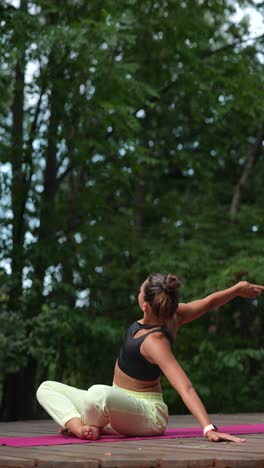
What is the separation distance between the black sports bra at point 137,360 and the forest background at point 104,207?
4.79m

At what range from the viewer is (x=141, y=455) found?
12.3 feet

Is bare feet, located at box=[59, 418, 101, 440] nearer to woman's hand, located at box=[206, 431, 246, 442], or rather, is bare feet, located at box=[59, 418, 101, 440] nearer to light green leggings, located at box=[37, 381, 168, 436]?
light green leggings, located at box=[37, 381, 168, 436]

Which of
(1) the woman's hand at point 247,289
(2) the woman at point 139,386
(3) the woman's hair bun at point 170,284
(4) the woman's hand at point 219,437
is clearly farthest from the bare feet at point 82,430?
(1) the woman's hand at point 247,289

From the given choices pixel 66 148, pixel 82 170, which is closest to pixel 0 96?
pixel 66 148

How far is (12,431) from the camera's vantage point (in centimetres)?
624

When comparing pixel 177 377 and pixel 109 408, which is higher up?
pixel 177 377

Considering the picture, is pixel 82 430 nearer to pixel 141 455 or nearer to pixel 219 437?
pixel 219 437

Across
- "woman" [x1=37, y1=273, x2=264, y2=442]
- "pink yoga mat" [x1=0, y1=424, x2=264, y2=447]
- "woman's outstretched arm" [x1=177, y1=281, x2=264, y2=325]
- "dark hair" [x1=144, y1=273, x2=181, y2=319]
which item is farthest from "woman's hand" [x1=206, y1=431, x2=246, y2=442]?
"woman's outstretched arm" [x1=177, y1=281, x2=264, y2=325]

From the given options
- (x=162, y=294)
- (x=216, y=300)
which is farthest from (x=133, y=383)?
(x=216, y=300)

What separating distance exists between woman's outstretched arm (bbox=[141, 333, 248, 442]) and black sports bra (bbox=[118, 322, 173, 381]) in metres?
0.06

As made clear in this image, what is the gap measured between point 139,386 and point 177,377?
48 cm

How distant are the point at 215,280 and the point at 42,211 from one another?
9.09ft

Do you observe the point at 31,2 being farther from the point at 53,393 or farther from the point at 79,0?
the point at 53,393

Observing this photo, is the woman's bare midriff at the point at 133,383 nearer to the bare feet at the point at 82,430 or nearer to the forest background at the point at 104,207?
the bare feet at the point at 82,430
